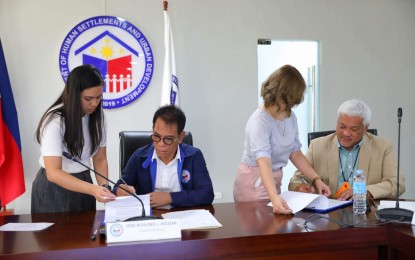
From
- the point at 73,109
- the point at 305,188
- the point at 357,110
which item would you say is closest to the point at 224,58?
the point at 357,110

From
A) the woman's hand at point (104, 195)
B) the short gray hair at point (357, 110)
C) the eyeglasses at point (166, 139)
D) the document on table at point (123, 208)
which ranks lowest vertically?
the document on table at point (123, 208)

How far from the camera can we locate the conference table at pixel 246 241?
121cm

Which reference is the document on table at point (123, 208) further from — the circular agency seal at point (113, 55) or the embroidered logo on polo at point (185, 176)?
the circular agency seal at point (113, 55)

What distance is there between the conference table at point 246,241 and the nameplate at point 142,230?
0.11 ft

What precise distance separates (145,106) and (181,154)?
162cm

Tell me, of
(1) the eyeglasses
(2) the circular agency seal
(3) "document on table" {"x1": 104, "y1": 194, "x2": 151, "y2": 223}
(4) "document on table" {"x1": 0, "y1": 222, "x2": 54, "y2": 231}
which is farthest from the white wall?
(3) "document on table" {"x1": 104, "y1": 194, "x2": 151, "y2": 223}

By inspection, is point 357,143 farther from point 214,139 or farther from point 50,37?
point 50,37

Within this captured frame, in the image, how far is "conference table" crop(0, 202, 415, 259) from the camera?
3.97 feet

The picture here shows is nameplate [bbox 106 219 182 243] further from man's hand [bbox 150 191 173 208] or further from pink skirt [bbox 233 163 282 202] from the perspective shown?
pink skirt [bbox 233 163 282 202]

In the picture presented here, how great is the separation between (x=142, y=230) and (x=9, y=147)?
212 centimetres

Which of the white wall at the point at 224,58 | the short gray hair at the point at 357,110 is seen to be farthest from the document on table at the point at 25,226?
the white wall at the point at 224,58

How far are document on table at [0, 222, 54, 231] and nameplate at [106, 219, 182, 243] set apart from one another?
1.14ft

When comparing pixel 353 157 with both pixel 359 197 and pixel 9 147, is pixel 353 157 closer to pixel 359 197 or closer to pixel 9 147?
pixel 359 197

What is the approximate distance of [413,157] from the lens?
13.5 feet
